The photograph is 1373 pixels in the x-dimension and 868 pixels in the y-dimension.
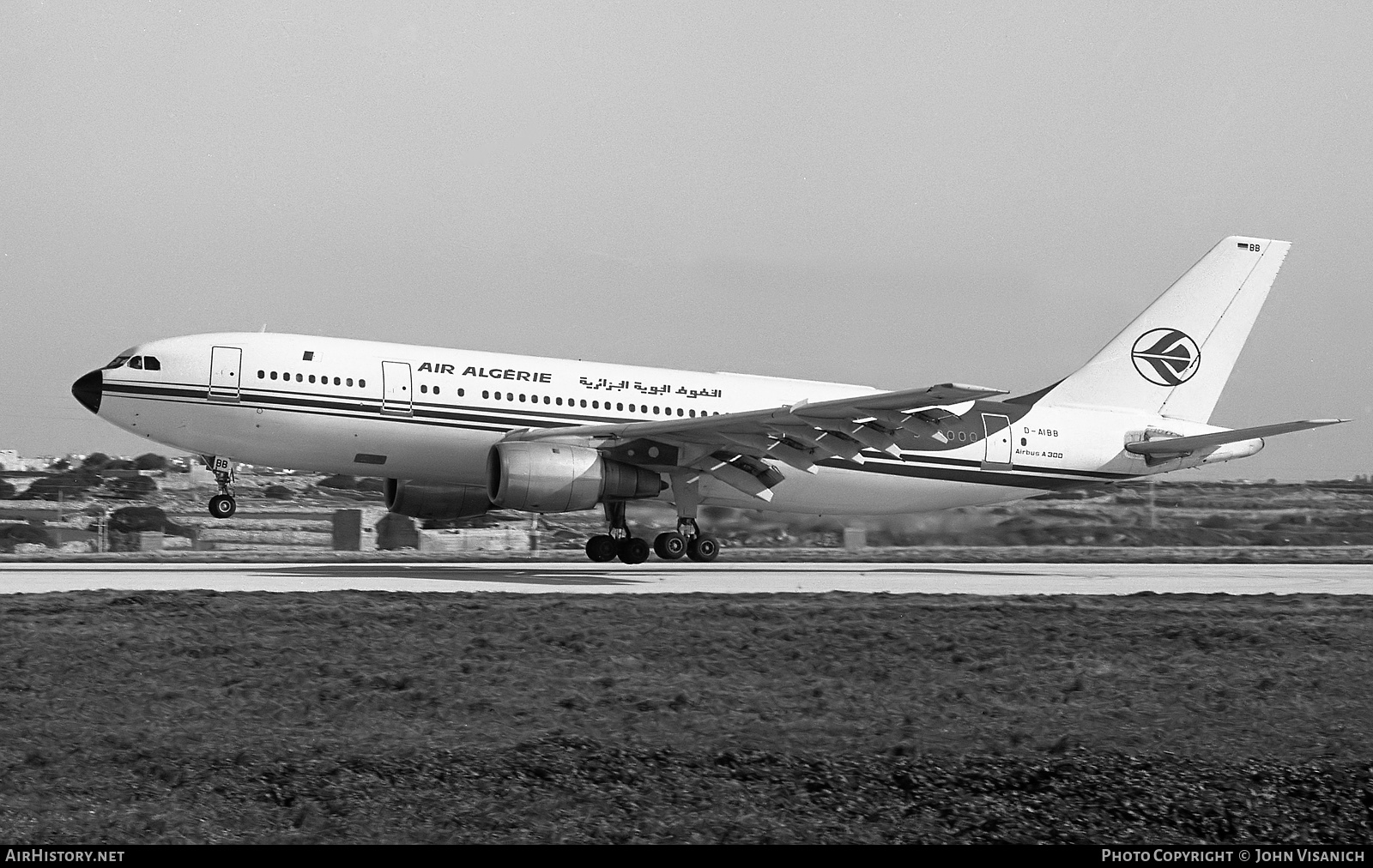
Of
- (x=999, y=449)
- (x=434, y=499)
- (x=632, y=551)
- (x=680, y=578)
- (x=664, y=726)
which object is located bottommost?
(x=664, y=726)

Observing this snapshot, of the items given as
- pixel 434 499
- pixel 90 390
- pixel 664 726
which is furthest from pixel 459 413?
pixel 664 726

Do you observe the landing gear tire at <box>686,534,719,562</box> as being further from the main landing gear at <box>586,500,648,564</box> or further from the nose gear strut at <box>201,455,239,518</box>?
the nose gear strut at <box>201,455,239,518</box>

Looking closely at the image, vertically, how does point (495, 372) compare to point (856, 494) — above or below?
above

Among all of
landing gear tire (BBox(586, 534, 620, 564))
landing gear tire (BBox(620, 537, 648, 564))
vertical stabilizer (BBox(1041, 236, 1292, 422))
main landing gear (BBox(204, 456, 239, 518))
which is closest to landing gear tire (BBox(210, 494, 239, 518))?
main landing gear (BBox(204, 456, 239, 518))

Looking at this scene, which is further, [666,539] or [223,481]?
[666,539]

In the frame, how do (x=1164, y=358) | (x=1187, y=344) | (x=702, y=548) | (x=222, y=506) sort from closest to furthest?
(x=222, y=506) → (x=702, y=548) → (x=1164, y=358) → (x=1187, y=344)

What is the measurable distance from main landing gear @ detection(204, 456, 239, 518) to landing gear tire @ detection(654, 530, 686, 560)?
8420 mm

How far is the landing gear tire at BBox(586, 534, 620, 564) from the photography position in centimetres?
2795

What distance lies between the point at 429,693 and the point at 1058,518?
89.0 feet

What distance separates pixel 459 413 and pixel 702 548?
6.04 m

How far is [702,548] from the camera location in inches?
1115

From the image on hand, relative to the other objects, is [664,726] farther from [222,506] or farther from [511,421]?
[222,506]

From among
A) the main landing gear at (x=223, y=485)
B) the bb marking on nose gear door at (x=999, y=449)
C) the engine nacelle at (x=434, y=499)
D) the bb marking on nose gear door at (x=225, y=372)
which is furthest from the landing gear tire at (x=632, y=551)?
the bb marking on nose gear door at (x=225, y=372)

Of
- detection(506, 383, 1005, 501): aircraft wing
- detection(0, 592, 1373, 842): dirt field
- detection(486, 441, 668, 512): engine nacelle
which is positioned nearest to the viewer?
detection(0, 592, 1373, 842): dirt field
